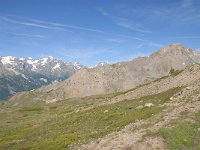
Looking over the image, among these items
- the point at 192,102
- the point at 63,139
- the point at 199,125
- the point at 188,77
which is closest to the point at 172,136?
the point at 199,125

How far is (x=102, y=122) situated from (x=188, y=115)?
25.6 metres

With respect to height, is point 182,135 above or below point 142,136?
below

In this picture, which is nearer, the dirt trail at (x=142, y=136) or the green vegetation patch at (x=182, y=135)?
the green vegetation patch at (x=182, y=135)

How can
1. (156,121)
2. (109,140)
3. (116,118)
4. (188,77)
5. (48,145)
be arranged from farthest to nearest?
1. (188,77)
2. (116,118)
3. (48,145)
4. (156,121)
5. (109,140)

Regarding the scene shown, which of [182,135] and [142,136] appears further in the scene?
[142,136]

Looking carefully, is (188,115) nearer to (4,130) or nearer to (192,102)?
(192,102)

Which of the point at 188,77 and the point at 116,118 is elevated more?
the point at 188,77

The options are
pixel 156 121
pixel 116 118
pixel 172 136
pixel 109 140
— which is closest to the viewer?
pixel 172 136

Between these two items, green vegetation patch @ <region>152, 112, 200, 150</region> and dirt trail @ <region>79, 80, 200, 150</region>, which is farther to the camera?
dirt trail @ <region>79, 80, 200, 150</region>

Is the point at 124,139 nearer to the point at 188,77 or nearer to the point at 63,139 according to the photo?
the point at 63,139

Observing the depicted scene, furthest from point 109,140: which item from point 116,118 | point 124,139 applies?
point 116,118

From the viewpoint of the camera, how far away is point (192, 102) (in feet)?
208

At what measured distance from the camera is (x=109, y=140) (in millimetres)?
50719

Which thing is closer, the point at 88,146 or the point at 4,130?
the point at 88,146
